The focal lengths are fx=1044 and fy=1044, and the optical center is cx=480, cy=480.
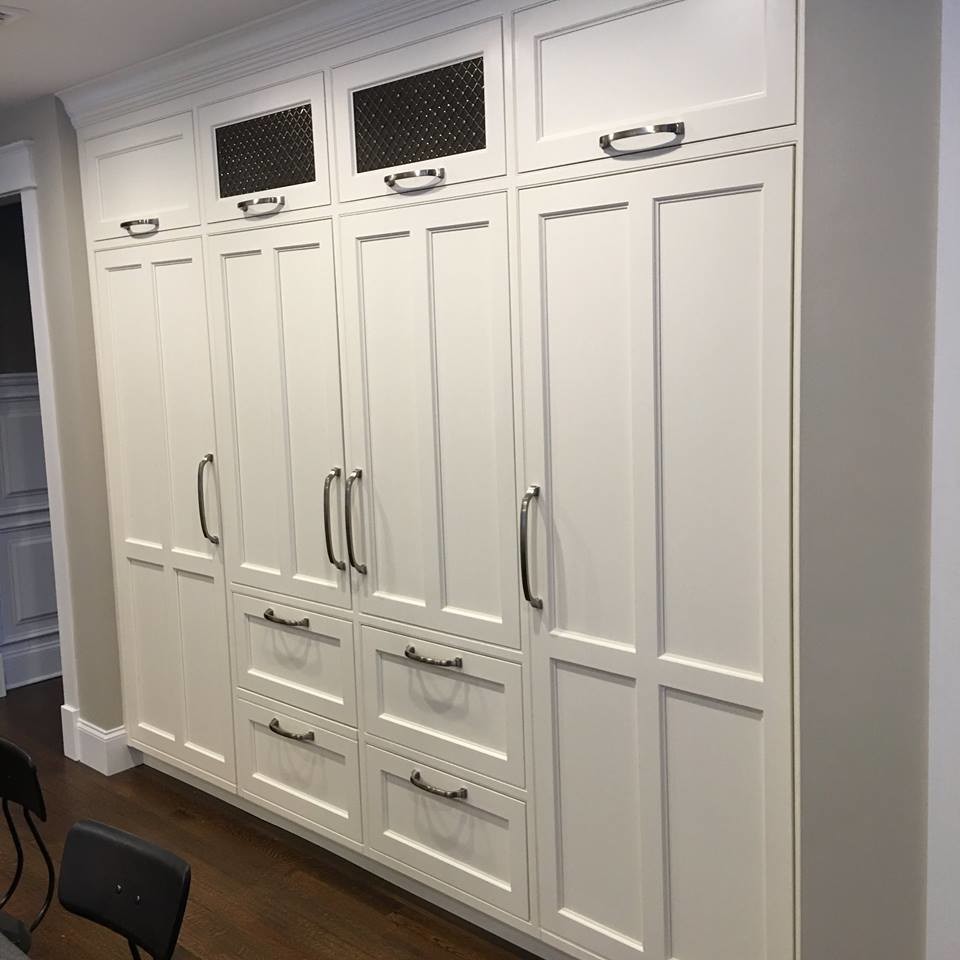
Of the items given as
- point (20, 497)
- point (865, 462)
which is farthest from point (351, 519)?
point (20, 497)

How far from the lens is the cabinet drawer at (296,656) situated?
2975 millimetres

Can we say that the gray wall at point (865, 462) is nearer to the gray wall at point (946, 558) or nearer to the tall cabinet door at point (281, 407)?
the gray wall at point (946, 558)

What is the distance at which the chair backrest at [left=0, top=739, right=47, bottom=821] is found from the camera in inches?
84.0

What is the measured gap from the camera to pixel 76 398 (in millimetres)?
3697

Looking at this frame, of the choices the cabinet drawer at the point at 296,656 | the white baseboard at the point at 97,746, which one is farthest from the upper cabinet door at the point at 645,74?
the white baseboard at the point at 97,746

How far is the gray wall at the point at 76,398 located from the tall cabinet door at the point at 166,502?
70mm

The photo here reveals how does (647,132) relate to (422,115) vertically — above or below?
below

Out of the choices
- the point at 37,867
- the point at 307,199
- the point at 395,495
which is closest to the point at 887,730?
the point at 395,495

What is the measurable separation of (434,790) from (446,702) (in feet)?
0.81

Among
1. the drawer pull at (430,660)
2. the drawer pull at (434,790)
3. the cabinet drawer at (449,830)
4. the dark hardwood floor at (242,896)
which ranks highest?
the drawer pull at (430,660)

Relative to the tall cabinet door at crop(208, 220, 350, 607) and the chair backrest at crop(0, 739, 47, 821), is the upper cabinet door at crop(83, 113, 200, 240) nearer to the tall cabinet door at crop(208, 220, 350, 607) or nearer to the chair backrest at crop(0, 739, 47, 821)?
the tall cabinet door at crop(208, 220, 350, 607)

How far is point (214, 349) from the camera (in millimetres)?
3184

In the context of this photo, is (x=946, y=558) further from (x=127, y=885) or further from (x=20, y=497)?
(x=20, y=497)

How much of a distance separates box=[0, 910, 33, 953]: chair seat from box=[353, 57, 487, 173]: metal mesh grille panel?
1.91m
